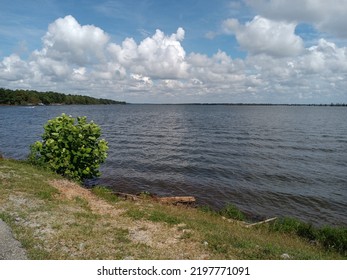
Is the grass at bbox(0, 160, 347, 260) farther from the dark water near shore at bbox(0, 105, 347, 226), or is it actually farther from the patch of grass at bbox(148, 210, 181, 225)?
the dark water near shore at bbox(0, 105, 347, 226)

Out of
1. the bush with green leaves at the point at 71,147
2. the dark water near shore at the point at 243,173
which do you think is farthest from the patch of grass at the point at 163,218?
the dark water near shore at the point at 243,173

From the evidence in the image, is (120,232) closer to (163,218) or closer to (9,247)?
(163,218)

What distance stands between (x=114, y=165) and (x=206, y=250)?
23.1 meters

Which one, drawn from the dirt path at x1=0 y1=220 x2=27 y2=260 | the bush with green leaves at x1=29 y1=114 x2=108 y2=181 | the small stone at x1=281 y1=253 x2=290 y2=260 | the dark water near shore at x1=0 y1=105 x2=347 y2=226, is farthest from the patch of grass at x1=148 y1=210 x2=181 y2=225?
the dark water near shore at x1=0 y1=105 x2=347 y2=226

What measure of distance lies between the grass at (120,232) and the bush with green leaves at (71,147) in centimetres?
286

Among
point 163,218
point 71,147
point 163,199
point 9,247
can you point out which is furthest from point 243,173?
point 9,247

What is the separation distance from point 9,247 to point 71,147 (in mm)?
11103

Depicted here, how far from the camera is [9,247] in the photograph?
28.3 ft

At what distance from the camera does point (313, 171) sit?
96.1 ft

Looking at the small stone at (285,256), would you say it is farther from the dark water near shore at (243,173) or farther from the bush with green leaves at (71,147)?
the bush with green leaves at (71,147)

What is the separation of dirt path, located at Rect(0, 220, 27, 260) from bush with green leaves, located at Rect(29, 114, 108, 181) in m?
9.61

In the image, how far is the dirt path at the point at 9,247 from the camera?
320 inches

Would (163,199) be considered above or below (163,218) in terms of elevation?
below
